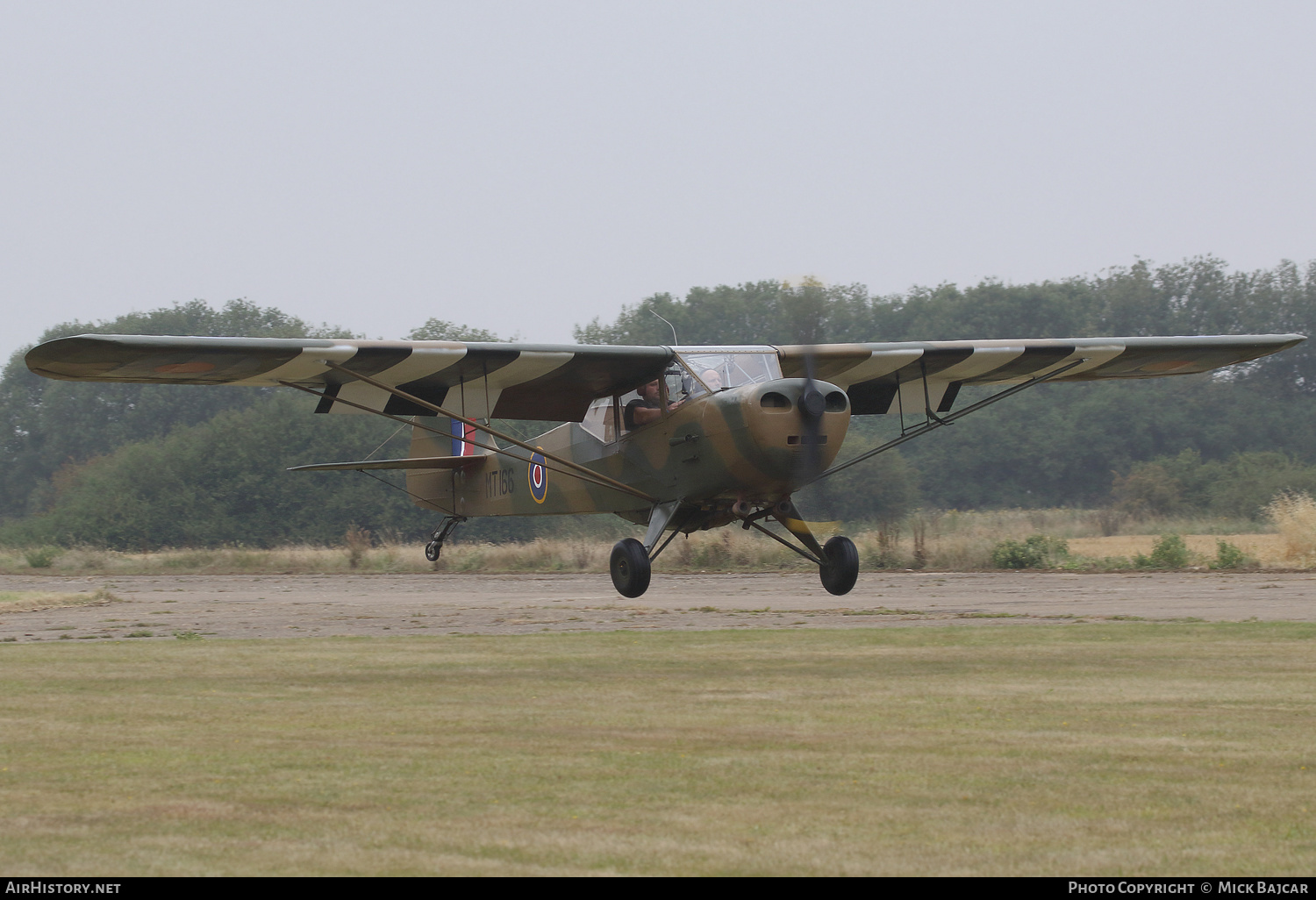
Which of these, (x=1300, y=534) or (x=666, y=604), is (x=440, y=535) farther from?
(x=1300, y=534)

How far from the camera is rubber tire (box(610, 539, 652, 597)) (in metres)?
15.6

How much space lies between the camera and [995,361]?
18.4 metres

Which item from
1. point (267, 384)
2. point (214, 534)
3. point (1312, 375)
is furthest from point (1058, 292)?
point (267, 384)

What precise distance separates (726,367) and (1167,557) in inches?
675

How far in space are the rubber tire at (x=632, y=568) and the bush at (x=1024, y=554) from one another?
1681 cm

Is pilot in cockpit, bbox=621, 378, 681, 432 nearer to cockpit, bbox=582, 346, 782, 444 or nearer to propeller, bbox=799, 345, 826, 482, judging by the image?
cockpit, bbox=582, 346, 782, 444

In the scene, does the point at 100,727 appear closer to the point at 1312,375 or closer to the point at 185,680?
the point at 185,680

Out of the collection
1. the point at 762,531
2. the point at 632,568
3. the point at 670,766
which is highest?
the point at 762,531

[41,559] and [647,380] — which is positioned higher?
[647,380]

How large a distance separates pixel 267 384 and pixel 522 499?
6.29 m

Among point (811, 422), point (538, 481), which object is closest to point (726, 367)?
point (811, 422)

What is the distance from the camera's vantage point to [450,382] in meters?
16.2

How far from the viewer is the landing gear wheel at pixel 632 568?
51.2ft

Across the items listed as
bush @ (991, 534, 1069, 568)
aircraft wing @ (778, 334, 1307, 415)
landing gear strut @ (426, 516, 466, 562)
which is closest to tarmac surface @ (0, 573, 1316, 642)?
landing gear strut @ (426, 516, 466, 562)
